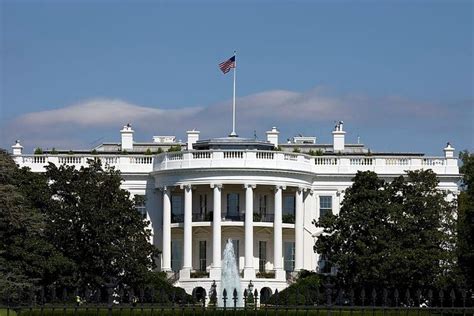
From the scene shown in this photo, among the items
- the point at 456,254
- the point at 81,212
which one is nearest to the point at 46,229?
the point at 81,212

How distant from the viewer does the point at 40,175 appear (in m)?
81.0

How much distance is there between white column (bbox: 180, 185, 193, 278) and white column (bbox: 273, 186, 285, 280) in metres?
5.25

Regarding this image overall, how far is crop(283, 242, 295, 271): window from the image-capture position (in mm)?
97562

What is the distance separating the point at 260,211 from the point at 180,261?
19.7 feet

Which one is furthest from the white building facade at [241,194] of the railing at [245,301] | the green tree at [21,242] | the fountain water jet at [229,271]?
the green tree at [21,242]

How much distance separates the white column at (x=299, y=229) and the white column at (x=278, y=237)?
132 cm

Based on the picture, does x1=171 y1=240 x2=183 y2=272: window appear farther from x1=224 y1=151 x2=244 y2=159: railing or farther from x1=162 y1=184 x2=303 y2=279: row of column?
x1=224 y1=151 x2=244 y2=159: railing

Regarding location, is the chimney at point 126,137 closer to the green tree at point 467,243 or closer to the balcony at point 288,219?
the balcony at point 288,219

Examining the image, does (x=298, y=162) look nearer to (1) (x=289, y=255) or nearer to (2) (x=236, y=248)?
(1) (x=289, y=255)

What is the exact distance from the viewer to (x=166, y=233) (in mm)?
96312

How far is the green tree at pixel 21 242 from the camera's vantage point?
68.9 metres

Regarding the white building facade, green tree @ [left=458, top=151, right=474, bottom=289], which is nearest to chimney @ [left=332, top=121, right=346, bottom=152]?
the white building facade

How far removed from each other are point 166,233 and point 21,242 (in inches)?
949

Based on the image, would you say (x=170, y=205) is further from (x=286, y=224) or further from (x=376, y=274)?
(x=376, y=274)
